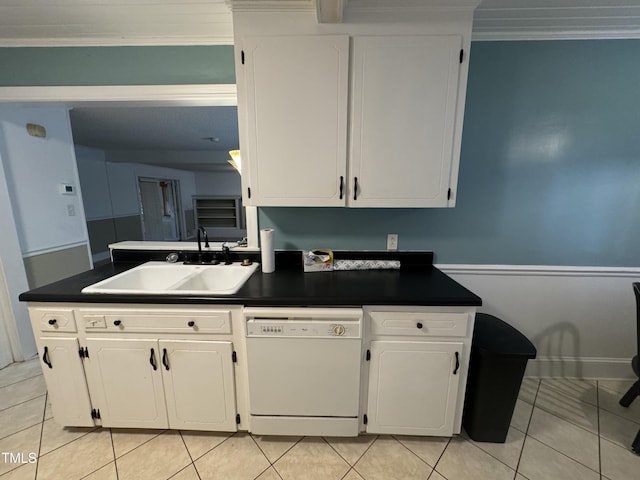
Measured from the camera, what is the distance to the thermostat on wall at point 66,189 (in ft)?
7.78

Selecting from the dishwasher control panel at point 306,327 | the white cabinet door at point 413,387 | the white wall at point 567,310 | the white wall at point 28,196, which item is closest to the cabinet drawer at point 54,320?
the dishwasher control panel at point 306,327

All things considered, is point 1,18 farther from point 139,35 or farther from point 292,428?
point 292,428

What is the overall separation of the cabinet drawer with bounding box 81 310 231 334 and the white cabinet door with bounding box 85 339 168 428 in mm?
78

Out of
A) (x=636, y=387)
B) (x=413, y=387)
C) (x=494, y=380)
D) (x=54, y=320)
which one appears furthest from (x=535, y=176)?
(x=54, y=320)

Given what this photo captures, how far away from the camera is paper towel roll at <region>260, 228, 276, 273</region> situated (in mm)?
1625

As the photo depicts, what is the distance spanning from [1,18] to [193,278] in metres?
1.80

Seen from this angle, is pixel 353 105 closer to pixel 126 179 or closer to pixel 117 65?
pixel 117 65

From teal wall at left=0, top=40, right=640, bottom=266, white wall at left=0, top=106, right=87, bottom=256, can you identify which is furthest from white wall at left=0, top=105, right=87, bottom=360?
teal wall at left=0, top=40, right=640, bottom=266

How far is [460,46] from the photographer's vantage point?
1299mm

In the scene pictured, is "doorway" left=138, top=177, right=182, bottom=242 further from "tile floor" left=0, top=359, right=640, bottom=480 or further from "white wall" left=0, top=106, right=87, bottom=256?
"tile floor" left=0, top=359, right=640, bottom=480

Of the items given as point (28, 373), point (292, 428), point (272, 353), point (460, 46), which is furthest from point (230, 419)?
point (460, 46)

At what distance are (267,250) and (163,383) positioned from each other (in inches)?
35.5

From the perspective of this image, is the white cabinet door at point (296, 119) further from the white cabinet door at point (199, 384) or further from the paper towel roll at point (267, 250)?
the white cabinet door at point (199, 384)

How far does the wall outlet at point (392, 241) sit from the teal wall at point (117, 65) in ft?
4.88
